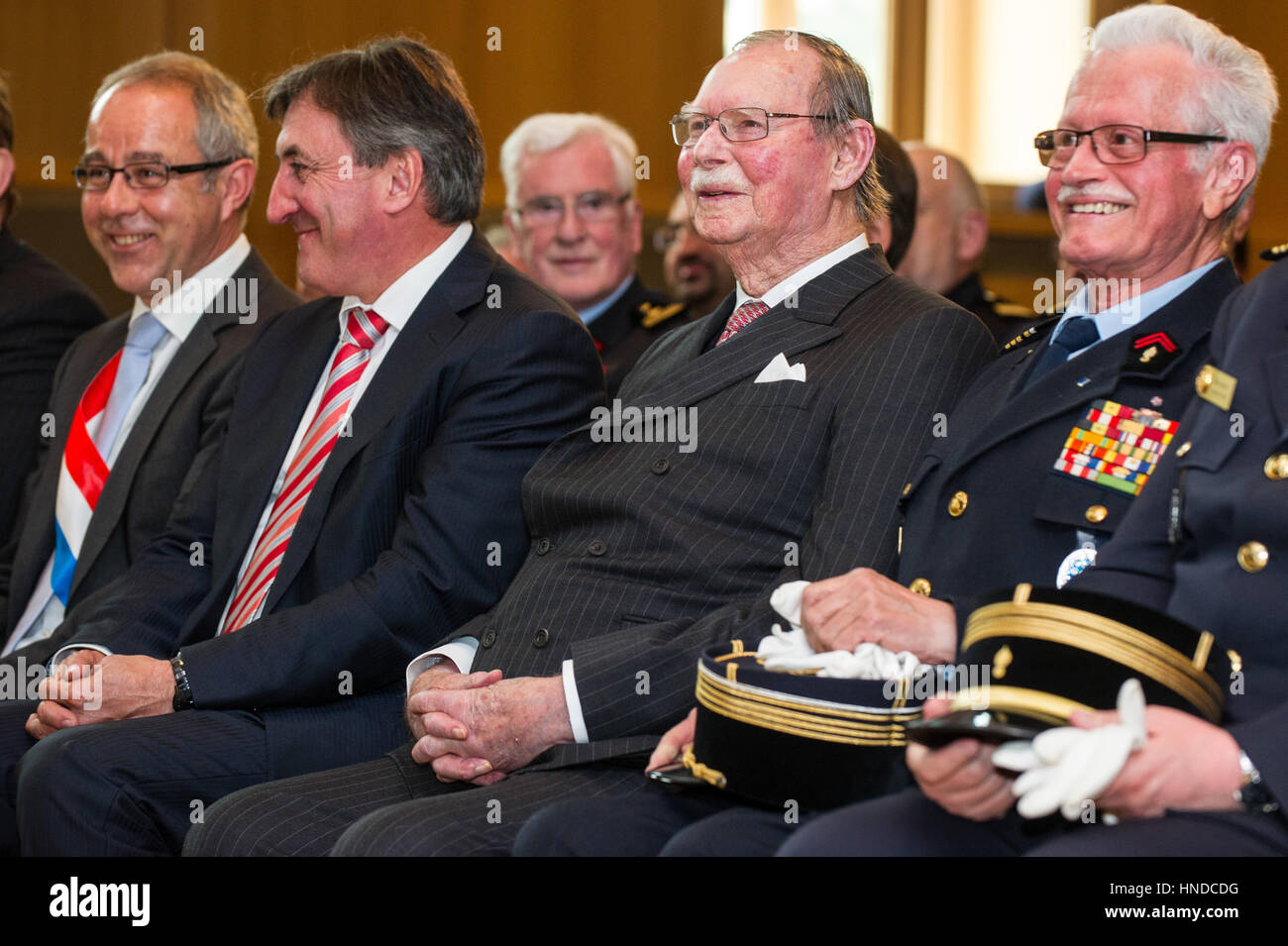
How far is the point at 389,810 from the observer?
188 centimetres

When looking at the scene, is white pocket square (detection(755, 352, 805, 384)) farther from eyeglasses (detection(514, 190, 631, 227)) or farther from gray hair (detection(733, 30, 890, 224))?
eyeglasses (detection(514, 190, 631, 227))

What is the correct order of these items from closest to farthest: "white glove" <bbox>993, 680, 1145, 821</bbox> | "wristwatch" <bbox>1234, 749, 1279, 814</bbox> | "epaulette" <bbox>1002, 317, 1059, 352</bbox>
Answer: "white glove" <bbox>993, 680, 1145, 821</bbox> → "wristwatch" <bbox>1234, 749, 1279, 814</bbox> → "epaulette" <bbox>1002, 317, 1059, 352</bbox>

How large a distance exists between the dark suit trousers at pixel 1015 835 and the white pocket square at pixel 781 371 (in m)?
0.72

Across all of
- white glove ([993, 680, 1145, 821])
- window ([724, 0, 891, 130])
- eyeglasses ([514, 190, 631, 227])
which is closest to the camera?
white glove ([993, 680, 1145, 821])

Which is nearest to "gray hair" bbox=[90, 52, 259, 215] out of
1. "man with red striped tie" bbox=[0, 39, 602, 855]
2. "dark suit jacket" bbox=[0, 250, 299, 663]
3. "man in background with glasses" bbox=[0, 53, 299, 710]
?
"man in background with glasses" bbox=[0, 53, 299, 710]

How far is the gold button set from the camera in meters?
1.50

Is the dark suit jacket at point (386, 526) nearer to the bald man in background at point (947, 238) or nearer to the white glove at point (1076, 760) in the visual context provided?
the white glove at point (1076, 760)

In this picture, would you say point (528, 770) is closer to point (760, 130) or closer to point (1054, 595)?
point (1054, 595)

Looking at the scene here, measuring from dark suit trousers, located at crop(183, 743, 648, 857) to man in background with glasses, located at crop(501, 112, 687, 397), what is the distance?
218 centimetres

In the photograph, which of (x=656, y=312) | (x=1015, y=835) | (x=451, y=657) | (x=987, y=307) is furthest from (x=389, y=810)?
(x=987, y=307)

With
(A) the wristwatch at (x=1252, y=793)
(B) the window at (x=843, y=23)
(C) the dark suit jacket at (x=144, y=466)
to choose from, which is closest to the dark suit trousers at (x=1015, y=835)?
(A) the wristwatch at (x=1252, y=793)

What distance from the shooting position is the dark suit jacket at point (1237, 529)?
149 cm

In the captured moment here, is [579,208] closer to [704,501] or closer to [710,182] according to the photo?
[710,182]

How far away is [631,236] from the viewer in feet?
14.2
